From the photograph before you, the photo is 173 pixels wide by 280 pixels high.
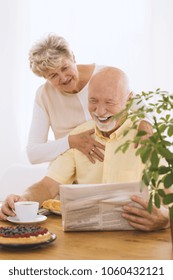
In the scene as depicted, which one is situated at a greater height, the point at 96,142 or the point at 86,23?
the point at 86,23

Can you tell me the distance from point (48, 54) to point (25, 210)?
1.05 m

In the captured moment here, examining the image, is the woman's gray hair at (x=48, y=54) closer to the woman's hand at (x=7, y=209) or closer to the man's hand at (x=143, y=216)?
the woman's hand at (x=7, y=209)

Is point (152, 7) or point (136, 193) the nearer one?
point (136, 193)

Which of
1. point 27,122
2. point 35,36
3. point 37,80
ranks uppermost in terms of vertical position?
point 35,36

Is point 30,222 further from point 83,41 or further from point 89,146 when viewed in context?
point 83,41

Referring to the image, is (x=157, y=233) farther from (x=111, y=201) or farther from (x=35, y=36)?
(x=35, y=36)

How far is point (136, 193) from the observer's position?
186cm

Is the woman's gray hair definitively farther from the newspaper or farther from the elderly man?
the newspaper

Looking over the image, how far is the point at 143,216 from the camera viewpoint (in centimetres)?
188

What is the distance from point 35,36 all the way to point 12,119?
26.1 inches

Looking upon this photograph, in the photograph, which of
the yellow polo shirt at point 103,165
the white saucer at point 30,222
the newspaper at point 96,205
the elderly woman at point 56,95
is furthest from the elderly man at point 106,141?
the newspaper at point 96,205

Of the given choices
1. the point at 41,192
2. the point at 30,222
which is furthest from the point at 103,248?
the point at 41,192

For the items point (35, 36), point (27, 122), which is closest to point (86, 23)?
point (35, 36)

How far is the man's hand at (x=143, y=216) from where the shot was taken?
1.87 meters
